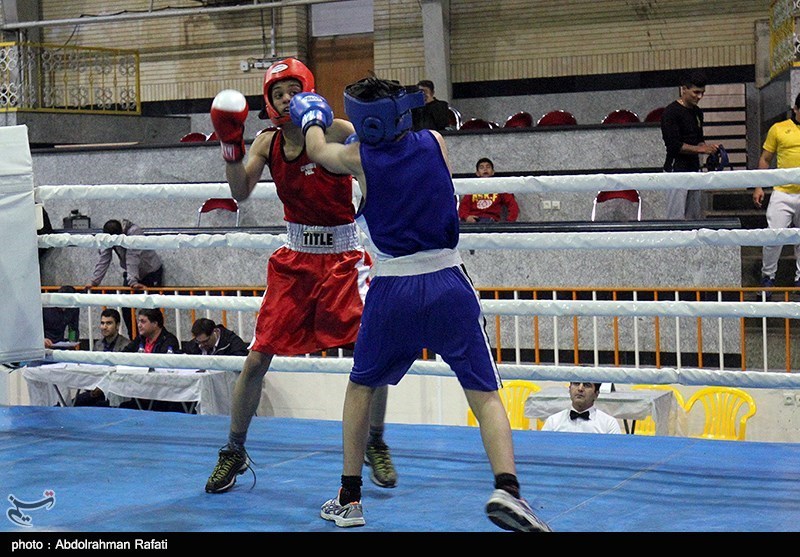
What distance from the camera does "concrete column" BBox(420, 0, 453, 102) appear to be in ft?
42.1

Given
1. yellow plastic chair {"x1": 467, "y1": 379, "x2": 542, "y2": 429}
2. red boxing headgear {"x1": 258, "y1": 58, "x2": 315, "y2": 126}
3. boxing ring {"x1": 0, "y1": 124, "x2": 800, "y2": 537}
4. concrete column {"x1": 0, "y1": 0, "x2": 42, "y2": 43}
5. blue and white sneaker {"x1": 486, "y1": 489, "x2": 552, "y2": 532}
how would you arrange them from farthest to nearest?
1. concrete column {"x1": 0, "y1": 0, "x2": 42, "y2": 43}
2. yellow plastic chair {"x1": 467, "y1": 379, "x2": 542, "y2": 429}
3. red boxing headgear {"x1": 258, "y1": 58, "x2": 315, "y2": 126}
4. boxing ring {"x1": 0, "y1": 124, "x2": 800, "y2": 537}
5. blue and white sneaker {"x1": 486, "y1": 489, "x2": 552, "y2": 532}

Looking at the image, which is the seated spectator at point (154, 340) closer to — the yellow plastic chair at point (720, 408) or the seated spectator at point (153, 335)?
the seated spectator at point (153, 335)

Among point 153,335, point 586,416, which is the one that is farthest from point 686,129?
point 153,335

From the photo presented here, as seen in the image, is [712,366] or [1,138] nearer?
[1,138]

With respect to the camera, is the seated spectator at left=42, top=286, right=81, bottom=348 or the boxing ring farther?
the seated spectator at left=42, top=286, right=81, bottom=348

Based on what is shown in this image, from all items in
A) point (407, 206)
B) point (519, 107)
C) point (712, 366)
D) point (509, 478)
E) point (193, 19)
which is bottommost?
point (712, 366)

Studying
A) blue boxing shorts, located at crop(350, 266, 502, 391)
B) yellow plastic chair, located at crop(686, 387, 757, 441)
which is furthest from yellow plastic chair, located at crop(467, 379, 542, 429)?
blue boxing shorts, located at crop(350, 266, 502, 391)

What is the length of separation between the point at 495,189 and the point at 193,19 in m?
11.6

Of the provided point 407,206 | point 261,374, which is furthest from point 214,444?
point 407,206

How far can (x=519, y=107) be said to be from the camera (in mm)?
12992

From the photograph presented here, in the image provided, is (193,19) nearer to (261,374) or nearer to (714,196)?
(714,196)

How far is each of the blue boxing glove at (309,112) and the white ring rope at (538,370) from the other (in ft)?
3.83

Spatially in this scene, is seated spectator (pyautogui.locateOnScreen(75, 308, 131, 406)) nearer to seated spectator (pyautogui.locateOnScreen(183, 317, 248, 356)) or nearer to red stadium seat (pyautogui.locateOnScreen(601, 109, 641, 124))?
seated spectator (pyautogui.locateOnScreen(183, 317, 248, 356))
